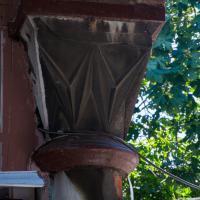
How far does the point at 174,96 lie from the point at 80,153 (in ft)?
14.4

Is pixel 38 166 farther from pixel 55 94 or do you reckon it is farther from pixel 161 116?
pixel 161 116

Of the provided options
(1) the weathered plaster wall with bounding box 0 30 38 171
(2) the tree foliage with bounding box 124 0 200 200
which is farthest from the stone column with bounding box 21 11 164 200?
(2) the tree foliage with bounding box 124 0 200 200

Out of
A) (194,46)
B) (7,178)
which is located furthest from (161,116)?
(7,178)

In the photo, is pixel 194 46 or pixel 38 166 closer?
pixel 38 166

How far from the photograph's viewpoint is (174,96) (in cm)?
770

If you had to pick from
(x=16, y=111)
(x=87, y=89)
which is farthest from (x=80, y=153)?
(x=16, y=111)

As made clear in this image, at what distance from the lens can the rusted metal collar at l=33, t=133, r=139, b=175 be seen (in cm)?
341

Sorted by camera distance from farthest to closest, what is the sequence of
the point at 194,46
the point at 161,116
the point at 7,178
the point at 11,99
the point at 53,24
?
the point at 161,116 < the point at 194,46 < the point at 11,99 < the point at 53,24 < the point at 7,178

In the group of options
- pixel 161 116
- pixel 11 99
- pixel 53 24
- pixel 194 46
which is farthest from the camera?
pixel 161 116

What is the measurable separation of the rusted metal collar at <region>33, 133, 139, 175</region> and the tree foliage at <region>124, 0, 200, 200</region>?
2565mm

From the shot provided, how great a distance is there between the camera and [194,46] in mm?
7664

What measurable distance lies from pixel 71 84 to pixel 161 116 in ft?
19.6

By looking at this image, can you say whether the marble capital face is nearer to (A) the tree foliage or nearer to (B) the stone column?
(B) the stone column

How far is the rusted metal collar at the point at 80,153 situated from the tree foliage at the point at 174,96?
2.56 metres
